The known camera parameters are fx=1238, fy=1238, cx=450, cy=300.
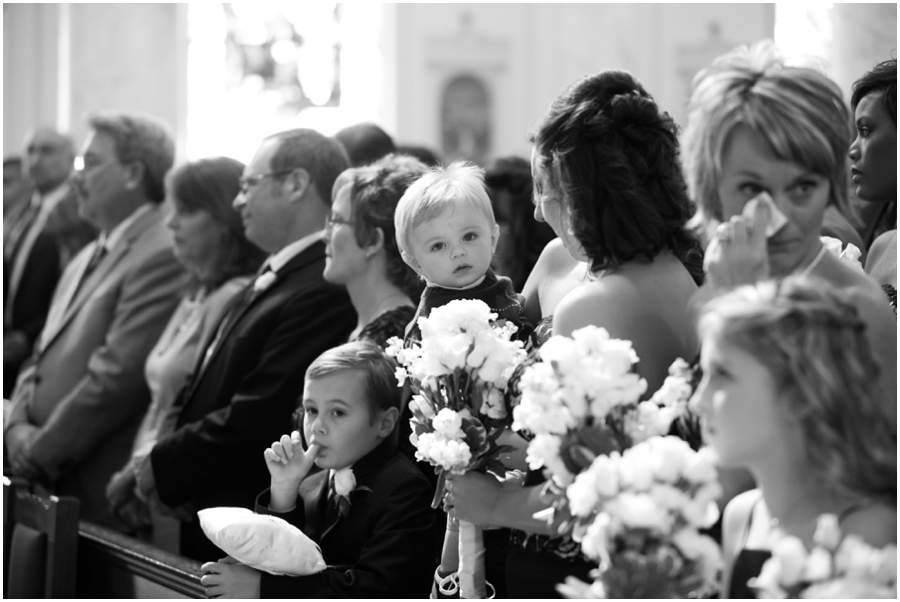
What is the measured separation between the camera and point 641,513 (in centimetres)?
222

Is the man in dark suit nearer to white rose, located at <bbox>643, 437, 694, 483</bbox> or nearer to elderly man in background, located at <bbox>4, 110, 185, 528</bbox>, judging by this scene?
elderly man in background, located at <bbox>4, 110, 185, 528</bbox>

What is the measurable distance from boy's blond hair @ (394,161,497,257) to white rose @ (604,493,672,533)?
1.55 metres

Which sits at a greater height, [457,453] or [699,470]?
[699,470]

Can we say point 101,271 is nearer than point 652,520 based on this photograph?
No

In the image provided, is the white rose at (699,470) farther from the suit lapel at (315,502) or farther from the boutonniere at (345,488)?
the suit lapel at (315,502)

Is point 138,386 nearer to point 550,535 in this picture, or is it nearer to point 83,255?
point 83,255

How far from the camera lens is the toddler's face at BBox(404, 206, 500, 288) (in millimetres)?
3629

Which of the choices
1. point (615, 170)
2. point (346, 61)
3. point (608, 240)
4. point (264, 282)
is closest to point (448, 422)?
point (608, 240)

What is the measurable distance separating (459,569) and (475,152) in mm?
15601

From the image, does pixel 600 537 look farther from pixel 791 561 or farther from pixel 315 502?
pixel 315 502

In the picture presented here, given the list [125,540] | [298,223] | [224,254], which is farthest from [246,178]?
[125,540]

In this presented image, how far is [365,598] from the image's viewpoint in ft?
11.7

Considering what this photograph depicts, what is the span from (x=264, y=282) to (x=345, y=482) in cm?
147

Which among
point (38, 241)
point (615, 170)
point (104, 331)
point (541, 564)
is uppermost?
point (615, 170)
